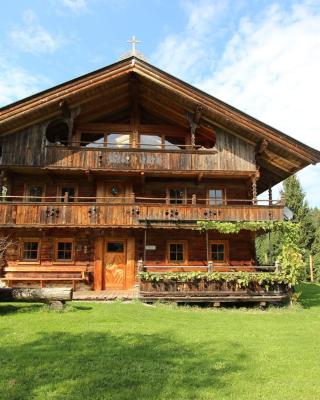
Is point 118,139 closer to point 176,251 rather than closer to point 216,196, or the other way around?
point 216,196

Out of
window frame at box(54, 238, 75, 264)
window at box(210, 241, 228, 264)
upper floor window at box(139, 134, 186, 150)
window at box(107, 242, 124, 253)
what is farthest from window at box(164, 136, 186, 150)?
window frame at box(54, 238, 75, 264)

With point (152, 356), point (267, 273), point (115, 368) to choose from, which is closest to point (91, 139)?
point (267, 273)

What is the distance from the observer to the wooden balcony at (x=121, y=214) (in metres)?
18.0

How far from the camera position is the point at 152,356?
299 inches

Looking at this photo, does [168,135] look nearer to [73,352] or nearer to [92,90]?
[92,90]

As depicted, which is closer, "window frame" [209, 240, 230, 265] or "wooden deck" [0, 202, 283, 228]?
"wooden deck" [0, 202, 283, 228]

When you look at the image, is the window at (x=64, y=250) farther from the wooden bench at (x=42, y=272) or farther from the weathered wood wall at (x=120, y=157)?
the weathered wood wall at (x=120, y=157)

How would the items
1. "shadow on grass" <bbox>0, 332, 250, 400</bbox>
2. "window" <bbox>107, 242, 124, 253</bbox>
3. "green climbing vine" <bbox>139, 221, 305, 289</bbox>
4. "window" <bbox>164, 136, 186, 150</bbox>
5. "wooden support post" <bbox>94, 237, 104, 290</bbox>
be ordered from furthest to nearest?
"window" <bbox>164, 136, 186, 150</bbox> < "window" <bbox>107, 242, 124, 253</bbox> < "wooden support post" <bbox>94, 237, 104, 290</bbox> < "green climbing vine" <bbox>139, 221, 305, 289</bbox> < "shadow on grass" <bbox>0, 332, 250, 400</bbox>

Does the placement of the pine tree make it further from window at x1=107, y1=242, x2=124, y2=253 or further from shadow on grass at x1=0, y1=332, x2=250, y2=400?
shadow on grass at x1=0, y1=332, x2=250, y2=400

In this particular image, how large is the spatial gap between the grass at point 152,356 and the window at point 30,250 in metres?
7.10

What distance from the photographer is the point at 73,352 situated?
7625 millimetres

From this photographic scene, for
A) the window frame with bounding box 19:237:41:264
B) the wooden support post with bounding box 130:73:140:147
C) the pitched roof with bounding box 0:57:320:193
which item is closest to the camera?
the pitched roof with bounding box 0:57:320:193

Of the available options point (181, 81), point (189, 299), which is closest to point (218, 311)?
point (189, 299)

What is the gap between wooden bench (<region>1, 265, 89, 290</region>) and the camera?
61.7 ft
